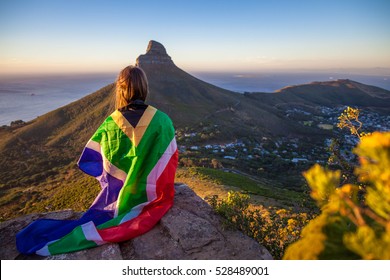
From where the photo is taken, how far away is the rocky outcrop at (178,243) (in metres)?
3.03

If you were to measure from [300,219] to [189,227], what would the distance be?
2695mm

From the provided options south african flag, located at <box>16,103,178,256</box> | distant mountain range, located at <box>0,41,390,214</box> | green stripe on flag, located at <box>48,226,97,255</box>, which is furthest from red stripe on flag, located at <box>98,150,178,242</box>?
distant mountain range, located at <box>0,41,390,214</box>

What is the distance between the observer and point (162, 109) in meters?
53.3

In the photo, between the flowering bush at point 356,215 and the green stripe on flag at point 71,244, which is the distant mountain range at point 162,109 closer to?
the green stripe on flag at point 71,244

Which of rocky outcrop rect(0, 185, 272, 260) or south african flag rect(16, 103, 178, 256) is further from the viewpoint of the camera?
south african flag rect(16, 103, 178, 256)

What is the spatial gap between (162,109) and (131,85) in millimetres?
50610

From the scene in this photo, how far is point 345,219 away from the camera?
1.56 metres

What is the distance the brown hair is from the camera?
336 cm

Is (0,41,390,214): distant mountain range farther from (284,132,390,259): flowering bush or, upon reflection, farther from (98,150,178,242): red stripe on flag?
(284,132,390,259): flowering bush

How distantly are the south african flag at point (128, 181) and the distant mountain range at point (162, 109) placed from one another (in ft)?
102

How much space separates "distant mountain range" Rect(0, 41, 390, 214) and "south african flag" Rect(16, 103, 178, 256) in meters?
31.1

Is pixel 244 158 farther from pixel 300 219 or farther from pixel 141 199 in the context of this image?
pixel 141 199

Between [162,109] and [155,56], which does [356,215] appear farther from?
[155,56]

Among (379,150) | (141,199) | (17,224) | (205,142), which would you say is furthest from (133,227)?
(205,142)
